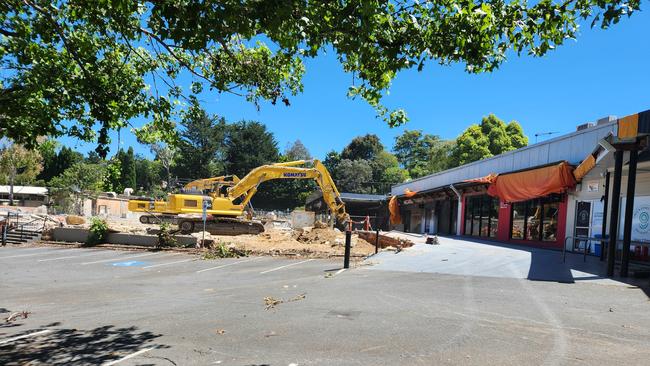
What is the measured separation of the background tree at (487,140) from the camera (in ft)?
164

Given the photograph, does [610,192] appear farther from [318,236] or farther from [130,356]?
[318,236]

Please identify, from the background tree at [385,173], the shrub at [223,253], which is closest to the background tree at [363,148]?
the background tree at [385,173]

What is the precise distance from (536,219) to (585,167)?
647cm

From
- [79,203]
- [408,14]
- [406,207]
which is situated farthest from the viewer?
[79,203]

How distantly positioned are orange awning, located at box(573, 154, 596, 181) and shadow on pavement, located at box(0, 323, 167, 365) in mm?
12231

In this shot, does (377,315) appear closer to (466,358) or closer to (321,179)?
(466,358)

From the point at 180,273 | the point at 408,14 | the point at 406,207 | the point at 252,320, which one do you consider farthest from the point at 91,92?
the point at 406,207

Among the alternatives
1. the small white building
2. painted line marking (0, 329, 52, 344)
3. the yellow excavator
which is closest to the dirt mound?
the yellow excavator

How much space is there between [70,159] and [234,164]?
26.1 meters

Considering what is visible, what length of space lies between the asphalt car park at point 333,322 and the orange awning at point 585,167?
487cm

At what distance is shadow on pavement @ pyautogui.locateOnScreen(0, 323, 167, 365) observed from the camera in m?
5.90

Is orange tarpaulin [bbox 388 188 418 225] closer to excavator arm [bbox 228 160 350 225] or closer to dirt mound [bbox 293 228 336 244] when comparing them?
excavator arm [bbox 228 160 350 225]

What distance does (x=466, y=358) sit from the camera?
5453mm

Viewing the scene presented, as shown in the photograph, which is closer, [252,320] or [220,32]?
[220,32]
